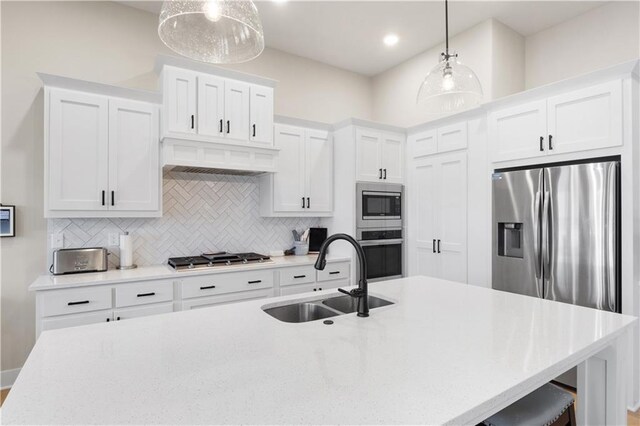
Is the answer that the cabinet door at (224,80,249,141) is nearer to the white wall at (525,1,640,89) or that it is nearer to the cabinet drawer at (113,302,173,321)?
the cabinet drawer at (113,302,173,321)

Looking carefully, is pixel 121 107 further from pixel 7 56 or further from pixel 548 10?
pixel 548 10

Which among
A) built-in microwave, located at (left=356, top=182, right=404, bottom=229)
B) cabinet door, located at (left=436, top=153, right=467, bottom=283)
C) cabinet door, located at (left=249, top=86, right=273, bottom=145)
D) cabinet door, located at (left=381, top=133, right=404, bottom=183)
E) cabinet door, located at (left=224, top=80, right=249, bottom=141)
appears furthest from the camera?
cabinet door, located at (left=381, top=133, right=404, bottom=183)

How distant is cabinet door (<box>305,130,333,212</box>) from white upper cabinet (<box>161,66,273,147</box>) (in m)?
0.62

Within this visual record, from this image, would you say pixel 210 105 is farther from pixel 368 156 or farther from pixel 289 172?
pixel 368 156

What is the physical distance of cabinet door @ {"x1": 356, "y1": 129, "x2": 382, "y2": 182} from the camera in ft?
12.3

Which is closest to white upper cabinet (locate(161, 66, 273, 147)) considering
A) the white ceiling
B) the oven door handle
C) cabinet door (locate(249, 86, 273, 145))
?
cabinet door (locate(249, 86, 273, 145))

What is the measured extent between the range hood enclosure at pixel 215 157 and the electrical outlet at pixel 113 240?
29.2 inches

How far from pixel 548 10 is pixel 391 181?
7.03 feet

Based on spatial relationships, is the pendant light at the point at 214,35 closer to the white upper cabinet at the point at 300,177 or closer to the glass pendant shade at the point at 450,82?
the glass pendant shade at the point at 450,82

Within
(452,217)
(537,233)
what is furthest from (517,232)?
(452,217)

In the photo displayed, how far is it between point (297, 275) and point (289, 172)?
1089 mm

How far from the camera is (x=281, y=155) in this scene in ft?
12.0

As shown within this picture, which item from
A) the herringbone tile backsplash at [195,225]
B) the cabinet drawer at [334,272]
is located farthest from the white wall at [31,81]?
the cabinet drawer at [334,272]

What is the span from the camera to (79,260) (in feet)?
8.80
